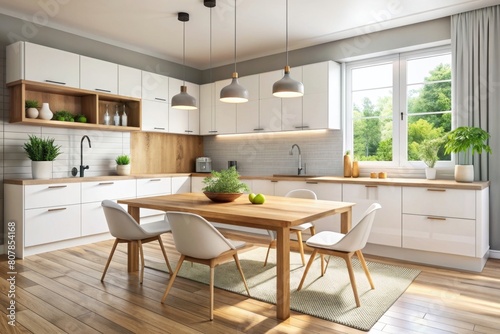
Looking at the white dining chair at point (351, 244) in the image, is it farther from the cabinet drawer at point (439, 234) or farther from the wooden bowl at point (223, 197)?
the cabinet drawer at point (439, 234)

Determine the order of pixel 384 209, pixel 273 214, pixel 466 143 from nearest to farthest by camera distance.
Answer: pixel 273 214 < pixel 466 143 < pixel 384 209

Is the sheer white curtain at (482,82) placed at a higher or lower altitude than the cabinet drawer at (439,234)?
higher

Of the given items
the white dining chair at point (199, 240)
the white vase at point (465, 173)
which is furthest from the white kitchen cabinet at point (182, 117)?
the white vase at point (465, 173)

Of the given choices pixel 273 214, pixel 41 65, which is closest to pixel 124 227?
pixel 273 214

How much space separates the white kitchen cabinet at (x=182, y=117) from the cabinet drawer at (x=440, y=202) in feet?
12.1

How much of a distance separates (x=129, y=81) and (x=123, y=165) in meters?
1.22

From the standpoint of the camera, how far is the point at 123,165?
17.3 feet

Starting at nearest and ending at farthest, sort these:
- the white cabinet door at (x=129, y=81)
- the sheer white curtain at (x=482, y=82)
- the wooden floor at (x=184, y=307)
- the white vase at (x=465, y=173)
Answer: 1. the wooden floor at (x=184, y=307)
2. the white vase at (x=465, y=173)
3. the sheer white curtain at (x=482, y=82)
4. the white cabinet door at (x=129, y=81)

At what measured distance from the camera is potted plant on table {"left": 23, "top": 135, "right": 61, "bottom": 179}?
4266mm

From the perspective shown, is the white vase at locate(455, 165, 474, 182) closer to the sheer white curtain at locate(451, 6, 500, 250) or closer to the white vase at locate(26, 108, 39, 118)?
the sheer white curtain at locate(451, 6, 500, 250)

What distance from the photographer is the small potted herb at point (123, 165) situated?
17.3 feet

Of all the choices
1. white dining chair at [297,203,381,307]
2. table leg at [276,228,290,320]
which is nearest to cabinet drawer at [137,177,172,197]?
white dining chair at [297,203,381,307]

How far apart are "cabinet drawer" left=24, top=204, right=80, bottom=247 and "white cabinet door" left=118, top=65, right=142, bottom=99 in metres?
1.76

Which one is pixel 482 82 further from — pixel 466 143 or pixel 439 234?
pixel 439 234
